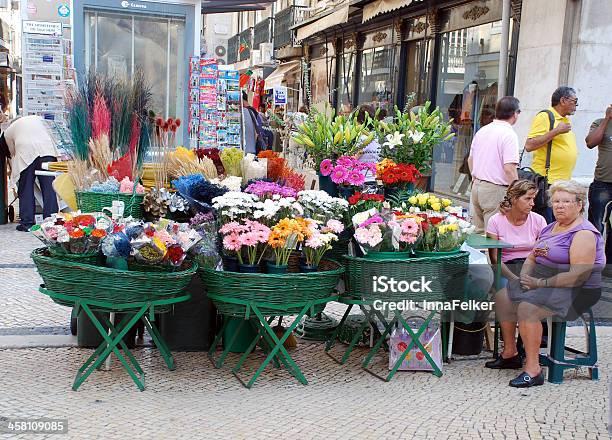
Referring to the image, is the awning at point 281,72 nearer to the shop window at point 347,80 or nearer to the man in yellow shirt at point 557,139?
the shop window at point 347,80

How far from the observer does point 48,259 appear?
153 inches

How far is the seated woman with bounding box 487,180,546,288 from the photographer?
478 centimetres

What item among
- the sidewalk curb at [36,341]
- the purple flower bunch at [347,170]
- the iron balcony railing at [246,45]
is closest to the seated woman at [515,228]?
the purple flower bunch at [347,170]

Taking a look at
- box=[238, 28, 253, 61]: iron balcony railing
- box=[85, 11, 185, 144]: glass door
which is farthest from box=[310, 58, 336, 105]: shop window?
box=[85, 11, 185, 144]: glass door

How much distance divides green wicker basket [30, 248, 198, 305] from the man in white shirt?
482cm

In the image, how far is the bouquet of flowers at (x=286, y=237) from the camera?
159 inches

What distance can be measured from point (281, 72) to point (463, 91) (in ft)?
42.4

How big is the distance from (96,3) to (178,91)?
142cm

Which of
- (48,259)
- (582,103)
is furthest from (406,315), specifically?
(582,103)

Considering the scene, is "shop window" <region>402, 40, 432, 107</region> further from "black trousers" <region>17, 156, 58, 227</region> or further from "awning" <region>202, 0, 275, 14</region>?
"black trousers" <region>17, 156, 58, 227</region>

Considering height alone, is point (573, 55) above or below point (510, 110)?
above

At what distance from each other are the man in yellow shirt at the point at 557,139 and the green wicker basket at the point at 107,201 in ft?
11.5

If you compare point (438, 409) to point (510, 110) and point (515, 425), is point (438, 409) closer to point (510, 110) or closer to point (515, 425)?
point (515, 425)

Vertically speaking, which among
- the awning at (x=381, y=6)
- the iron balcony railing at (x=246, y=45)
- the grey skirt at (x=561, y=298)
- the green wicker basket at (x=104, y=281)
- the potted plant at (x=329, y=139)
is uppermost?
the iron balcony railing at (x=246, y=45)
